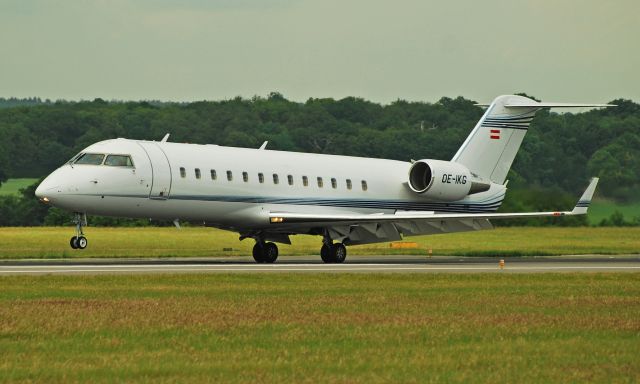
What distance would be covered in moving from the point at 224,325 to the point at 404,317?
9.58ft

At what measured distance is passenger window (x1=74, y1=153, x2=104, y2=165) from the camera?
3581cm

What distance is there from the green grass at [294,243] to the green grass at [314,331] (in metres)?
18.7

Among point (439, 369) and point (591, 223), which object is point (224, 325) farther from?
point (591, 223)

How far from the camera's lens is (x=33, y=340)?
1758 cm

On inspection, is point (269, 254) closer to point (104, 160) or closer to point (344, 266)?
point (344, 266)

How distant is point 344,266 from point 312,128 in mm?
54957

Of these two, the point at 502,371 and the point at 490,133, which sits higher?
the point at 490,133

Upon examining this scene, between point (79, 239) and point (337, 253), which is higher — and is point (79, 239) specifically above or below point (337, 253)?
above

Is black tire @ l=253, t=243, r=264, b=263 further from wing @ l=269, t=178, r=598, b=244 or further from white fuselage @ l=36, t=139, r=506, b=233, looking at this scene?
wing @ l=269, t=178, r=598, b=244

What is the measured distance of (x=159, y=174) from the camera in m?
36.1

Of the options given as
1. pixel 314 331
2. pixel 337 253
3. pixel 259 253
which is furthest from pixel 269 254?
pixel 314 331

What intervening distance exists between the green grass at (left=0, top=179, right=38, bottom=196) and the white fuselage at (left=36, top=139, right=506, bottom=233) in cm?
4201

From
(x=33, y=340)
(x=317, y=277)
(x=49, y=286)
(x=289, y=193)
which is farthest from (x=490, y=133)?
(x=33, y=340)

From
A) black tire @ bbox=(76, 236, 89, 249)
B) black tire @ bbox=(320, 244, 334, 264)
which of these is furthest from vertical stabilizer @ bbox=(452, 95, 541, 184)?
black tire @ bbox=(76, 236, 89, 249)
